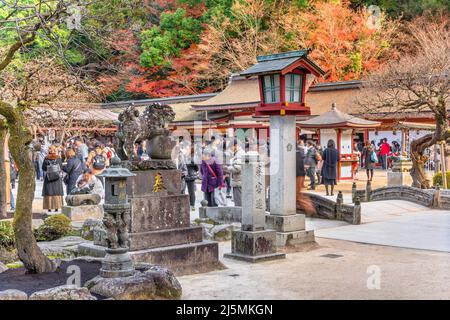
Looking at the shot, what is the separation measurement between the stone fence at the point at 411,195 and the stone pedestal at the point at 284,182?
572 centimetres

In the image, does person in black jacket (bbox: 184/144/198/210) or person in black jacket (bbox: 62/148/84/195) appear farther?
person in black jacket (bbox: 62/148/84/195)

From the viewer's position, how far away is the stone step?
8617mm

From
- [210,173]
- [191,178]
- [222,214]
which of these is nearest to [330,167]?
[191,178]

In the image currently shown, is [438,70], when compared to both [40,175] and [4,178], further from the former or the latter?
[40,175]

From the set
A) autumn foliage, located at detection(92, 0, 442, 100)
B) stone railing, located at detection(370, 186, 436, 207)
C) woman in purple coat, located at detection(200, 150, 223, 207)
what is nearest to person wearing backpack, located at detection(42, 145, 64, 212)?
woman in purple coat, located at detection(200, 150, 223, 207)

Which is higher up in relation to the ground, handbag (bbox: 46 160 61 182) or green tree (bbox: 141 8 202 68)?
green tree (bbox: 141 8 202 68)

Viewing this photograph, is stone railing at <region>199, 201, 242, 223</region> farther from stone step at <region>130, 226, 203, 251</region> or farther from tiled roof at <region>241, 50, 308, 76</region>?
stone step at <region>130, 226, 203, 251</region>

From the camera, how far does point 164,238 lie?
8992mm

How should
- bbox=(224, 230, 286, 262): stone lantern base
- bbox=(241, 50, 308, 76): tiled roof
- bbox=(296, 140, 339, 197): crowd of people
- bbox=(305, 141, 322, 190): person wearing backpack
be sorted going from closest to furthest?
1. bbox=(224, 230, 286, 262): stone lantern base
2. bbox=(241, 50, 308, 76): tiled roof
3. bbox=(296, 140, 339, 197): crowd of people
4. bbox=(305, 141, 322, 190): person wearing backpack

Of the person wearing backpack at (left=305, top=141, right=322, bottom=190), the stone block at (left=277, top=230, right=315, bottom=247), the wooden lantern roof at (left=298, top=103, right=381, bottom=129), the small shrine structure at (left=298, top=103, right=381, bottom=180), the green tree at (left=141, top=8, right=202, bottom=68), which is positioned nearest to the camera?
the stone block at (left=277, top=230, right=315, bottom=247)

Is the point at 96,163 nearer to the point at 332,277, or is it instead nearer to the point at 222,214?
the point at 222,214

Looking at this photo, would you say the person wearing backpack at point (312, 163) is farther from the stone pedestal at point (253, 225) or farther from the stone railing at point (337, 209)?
the stone pedestal at point (253, 225)

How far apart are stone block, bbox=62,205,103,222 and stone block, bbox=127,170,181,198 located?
5.41 meters

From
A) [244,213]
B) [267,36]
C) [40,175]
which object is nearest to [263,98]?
[244,213]
